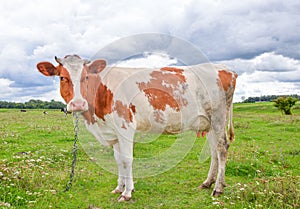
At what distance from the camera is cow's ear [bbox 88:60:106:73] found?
700 cm

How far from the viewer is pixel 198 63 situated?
27.2 ft

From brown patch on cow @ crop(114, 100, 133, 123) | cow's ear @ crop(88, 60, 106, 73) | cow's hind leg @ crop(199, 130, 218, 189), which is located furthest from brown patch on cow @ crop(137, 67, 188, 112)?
cow's hind leg @ crop(199, 130, 218, 189)

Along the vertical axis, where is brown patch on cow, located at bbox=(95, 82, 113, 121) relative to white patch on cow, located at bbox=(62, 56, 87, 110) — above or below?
below

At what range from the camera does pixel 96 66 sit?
705 centimetres

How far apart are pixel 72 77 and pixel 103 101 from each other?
1.00m

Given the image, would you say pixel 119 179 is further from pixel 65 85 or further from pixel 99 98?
pixel 65 85

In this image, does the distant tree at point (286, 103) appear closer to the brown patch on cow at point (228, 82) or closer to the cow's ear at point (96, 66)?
the brown patch on cow at point (228, 82)

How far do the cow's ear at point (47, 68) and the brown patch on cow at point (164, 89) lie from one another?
2011 millimetres

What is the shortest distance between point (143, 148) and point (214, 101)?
580 cm

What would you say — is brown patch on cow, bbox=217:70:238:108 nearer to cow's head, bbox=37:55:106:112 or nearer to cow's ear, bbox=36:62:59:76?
cow's head, bbox=37:55:106:112

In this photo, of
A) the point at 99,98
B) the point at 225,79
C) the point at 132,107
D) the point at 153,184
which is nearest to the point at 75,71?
the point at 99,98

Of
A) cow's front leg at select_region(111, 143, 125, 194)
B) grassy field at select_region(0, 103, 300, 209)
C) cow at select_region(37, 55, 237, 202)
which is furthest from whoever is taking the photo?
cow's front leg at select_region(111, 143, 125, 194)

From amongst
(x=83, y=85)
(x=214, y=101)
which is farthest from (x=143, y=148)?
(x=83, y=85)

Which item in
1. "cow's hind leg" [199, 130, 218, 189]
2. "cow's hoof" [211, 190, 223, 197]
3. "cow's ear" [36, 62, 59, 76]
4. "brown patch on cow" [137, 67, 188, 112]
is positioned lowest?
"cow's hoof" [211, 190, 223, 197]
